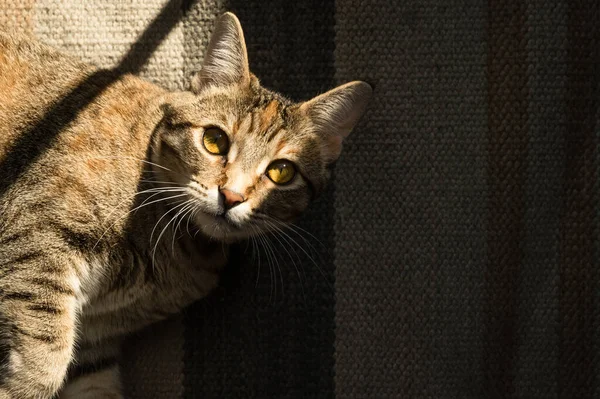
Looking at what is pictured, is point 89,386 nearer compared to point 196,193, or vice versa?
point 196,193

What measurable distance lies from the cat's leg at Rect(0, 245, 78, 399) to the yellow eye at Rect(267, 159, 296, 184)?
19.1 inches

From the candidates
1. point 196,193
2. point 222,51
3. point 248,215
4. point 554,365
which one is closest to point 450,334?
point 554,365

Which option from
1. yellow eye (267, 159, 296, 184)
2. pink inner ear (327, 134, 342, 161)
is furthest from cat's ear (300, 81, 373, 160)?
yellow eye (267, 159, 296, 184)

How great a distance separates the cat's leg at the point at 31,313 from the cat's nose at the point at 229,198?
37cm

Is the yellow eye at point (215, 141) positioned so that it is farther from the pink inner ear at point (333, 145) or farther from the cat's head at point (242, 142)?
the pink inner ear at point (333, 145)

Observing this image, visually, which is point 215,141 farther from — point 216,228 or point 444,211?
point 444,211

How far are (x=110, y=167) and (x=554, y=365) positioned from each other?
1.28 m

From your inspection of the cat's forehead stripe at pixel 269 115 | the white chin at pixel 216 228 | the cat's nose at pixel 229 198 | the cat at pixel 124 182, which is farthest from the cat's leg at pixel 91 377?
the cat's forehead stripe at pixel 269 115

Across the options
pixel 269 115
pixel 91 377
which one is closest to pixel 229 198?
pixel 269 115

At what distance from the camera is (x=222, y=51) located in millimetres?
1479

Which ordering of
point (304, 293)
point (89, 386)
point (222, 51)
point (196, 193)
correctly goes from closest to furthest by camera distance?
point (196, 193) < point (222, 51) < point (89, 386) < point (304, 293)

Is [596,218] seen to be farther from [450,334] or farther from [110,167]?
[110,167]

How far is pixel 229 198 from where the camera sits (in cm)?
133

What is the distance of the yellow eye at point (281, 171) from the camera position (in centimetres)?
146
